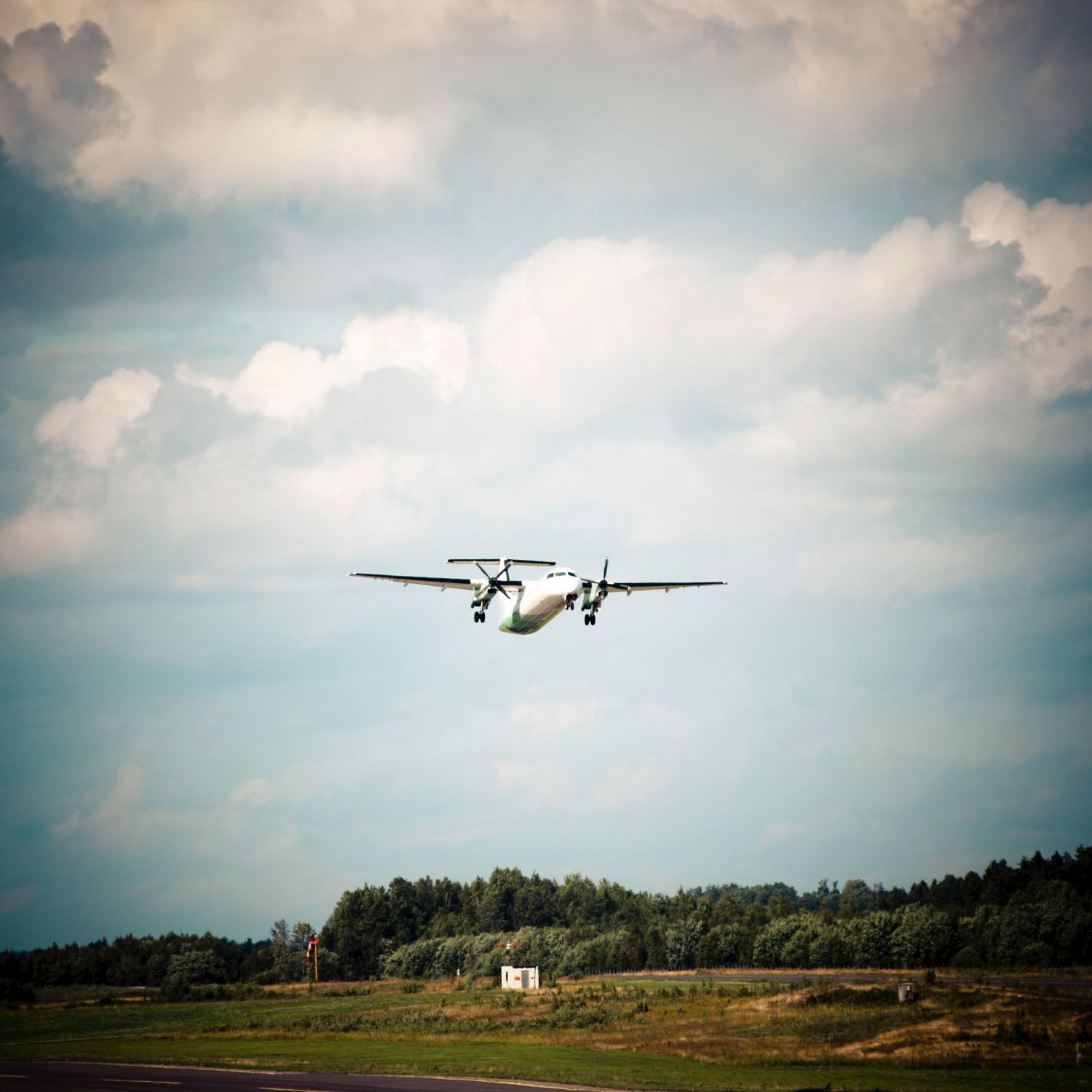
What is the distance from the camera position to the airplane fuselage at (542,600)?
199 feet

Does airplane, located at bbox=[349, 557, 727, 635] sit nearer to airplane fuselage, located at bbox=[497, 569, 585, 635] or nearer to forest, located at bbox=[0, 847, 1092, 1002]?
airplane fuselage, located at bbox=[497, 569, 585, 635]

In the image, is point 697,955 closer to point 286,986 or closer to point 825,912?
point 825,912

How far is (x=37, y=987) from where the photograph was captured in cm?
12925

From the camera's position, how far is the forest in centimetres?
10350

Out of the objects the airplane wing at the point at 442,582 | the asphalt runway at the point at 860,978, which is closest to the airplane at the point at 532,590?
the airplane wing at the point at 442,582

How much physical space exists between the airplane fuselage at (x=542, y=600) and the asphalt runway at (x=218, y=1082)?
2456cm

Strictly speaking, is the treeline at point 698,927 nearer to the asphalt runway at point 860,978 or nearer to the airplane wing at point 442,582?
the asphalt runway at point 860,978

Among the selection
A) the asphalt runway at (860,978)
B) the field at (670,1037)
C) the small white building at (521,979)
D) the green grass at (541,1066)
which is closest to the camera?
the green grass at (541,1066)

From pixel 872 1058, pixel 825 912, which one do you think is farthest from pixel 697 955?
pixel 872 1058

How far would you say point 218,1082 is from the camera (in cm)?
4634

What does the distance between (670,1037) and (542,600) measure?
25816 mm

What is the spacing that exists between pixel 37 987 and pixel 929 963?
99.5m

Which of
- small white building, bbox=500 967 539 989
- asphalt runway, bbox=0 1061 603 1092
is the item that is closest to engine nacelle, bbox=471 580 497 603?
asphalt runway, bbox=0 1061 603 1092

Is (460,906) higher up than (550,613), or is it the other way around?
(550,613)
